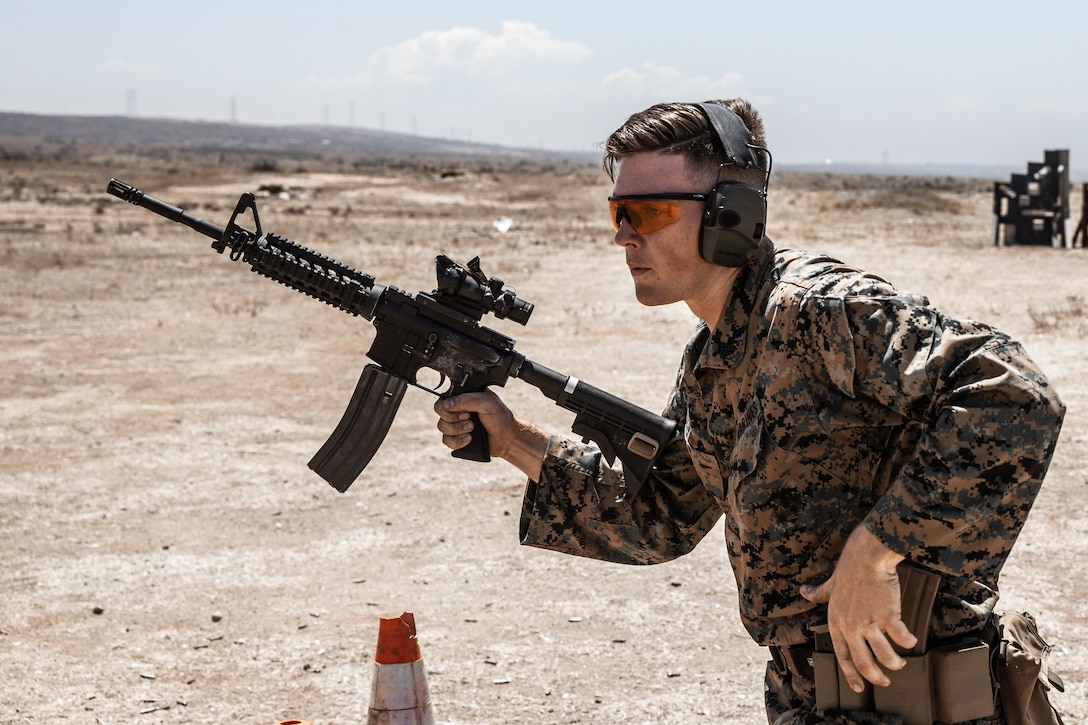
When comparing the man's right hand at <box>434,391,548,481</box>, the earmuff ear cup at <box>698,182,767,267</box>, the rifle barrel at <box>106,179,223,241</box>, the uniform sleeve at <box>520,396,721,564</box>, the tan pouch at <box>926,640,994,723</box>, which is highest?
the earmuff ear cup at <box>698,182,767,267</box>

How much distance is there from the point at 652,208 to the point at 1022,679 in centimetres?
127

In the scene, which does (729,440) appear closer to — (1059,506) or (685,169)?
(685,169)

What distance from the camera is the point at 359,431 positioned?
401cm

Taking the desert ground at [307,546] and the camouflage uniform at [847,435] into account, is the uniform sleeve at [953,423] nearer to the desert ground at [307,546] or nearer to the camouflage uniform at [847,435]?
the camouflage uniform at [847,435]

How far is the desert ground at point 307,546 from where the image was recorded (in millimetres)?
4734

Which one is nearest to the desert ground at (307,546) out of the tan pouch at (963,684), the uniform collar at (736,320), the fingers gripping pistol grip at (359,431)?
the fingers gripping pistol grip at (359,431)

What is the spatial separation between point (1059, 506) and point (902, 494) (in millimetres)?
→ 5333

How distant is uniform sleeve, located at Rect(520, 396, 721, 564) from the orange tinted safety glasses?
681mm

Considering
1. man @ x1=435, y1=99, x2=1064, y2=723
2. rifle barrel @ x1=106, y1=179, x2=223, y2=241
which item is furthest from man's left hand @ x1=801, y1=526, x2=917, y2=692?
rifle barrel @ x1=106, y1=179, x2=223, y2=241

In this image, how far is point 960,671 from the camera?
228 cm

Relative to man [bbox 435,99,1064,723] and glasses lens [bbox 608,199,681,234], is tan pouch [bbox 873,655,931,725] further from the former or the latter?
glasses lens [bbox 608,199,681,234]

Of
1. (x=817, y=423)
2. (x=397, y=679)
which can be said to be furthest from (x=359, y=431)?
(x=817, y=423)

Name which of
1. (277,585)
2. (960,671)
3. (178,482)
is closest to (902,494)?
(960,671)

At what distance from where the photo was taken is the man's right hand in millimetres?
3133
